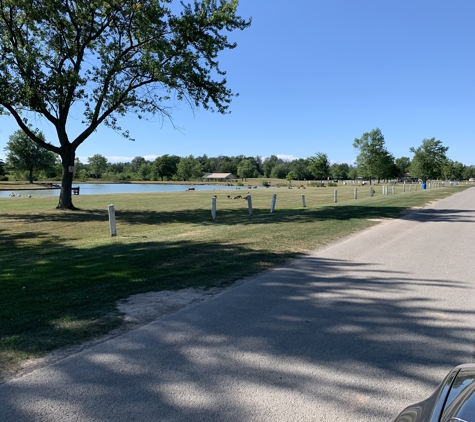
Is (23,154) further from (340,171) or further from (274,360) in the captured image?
(340,171)

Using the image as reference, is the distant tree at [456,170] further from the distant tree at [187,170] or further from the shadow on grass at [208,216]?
the shadow on grass at [208,216]

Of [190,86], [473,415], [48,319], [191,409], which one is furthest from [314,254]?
[190,86]

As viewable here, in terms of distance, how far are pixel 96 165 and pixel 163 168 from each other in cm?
2321

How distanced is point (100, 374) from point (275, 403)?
1.43 m

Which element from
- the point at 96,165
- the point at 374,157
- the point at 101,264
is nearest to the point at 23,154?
the point at 96,165

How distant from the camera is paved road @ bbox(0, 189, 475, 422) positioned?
2.72m

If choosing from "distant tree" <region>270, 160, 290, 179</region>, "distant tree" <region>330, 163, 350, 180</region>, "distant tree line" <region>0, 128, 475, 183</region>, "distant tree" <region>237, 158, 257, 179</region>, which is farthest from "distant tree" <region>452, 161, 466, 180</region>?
"distant tree" <region>237, 158, 257, 179</region>

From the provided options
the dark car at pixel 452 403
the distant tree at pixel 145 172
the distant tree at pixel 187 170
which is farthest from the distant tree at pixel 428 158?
the distant tree at pixel 145 172

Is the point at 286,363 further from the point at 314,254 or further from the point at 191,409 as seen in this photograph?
the point at 314,254

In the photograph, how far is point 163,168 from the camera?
14088 centimetres

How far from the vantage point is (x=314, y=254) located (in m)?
8.55

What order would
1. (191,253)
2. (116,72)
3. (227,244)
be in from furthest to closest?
(116,72) < (227,244) < (191,253)

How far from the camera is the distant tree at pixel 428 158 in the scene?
65188 mm

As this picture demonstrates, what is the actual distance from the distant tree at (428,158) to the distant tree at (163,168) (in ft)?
305
